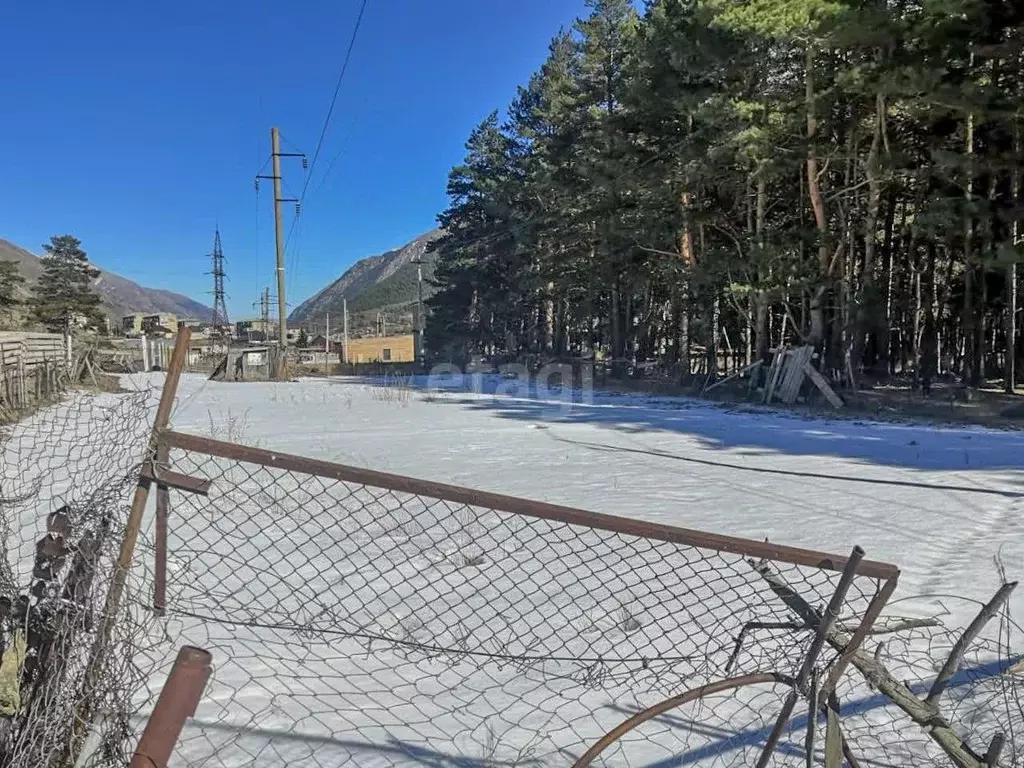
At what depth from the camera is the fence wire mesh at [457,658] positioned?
7.65 ft

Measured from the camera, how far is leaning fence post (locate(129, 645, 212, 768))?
132 centimetres

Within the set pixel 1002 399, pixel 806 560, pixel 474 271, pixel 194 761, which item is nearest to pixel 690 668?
pixel 806 560

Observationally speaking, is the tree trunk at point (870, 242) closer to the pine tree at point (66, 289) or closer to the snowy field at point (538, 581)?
the snowy field at point (538, 581)

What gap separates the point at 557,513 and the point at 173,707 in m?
0.96

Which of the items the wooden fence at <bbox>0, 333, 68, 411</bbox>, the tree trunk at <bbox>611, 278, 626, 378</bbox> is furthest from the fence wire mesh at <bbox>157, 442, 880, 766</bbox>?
the tree trunk at <bbox>611, 278, 626, 378</bbox>

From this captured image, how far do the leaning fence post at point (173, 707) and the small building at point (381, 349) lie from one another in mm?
60153

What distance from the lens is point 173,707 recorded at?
1.33 m

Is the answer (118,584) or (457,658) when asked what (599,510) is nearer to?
(457,658)

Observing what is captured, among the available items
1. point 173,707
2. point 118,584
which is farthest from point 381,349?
point 173,707

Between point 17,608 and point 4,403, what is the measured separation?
10.9 meters

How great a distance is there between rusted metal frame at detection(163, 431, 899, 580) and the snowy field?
0.54 m

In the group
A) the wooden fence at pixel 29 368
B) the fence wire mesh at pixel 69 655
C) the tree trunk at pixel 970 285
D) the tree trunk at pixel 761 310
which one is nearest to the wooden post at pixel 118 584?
the fence wire mesh at pixel 69 655

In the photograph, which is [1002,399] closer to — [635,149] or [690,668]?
[635,149]

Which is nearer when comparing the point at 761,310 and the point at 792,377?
the point at 792,377
